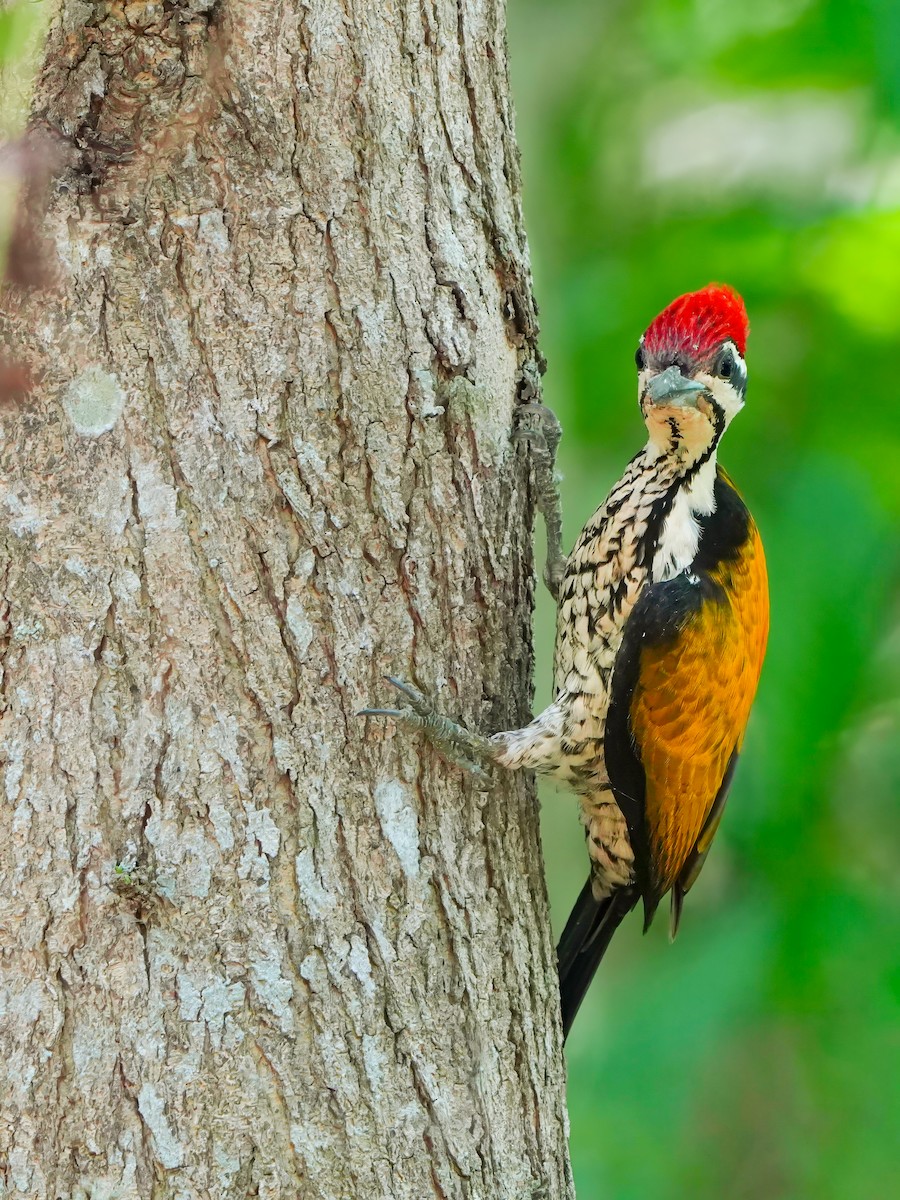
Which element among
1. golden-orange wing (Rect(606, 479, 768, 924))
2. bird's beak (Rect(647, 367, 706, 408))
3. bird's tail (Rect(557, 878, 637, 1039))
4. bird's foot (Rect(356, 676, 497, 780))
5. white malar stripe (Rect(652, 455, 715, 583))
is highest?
bird's beak (Rect(647, 367, 706, 408))

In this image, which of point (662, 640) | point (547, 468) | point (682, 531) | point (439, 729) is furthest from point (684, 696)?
point (439, 729)

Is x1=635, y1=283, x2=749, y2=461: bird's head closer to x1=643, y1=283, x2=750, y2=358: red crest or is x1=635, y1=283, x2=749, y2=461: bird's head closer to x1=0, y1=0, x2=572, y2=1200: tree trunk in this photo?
x1=643, y1=283, x2=750, y2=358: red crest

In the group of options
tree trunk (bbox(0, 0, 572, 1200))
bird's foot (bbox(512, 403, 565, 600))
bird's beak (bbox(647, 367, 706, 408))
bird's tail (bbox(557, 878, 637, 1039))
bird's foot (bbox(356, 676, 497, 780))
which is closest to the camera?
tree trunk (bbox(0, 0, 572, 1200))

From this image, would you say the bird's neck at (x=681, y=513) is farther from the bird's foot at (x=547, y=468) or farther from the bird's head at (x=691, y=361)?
the bird's foot at (x=547, y=468)

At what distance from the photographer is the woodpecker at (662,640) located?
2.54m

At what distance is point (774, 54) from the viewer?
3.30 meters

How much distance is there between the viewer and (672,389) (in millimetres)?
2467

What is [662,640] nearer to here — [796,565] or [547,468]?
[547,468]

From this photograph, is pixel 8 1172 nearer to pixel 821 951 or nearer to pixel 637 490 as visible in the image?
pixel 637 490

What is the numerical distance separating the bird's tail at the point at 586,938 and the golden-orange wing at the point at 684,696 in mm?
132

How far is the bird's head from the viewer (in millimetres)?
2484

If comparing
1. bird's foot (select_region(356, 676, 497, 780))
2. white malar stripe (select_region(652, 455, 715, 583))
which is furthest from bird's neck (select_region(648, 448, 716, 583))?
bird's foot (select_region(356, 676, 497, 780))

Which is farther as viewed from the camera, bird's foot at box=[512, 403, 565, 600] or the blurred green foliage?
the blurred green foliage

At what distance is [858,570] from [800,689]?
1.06 ft
